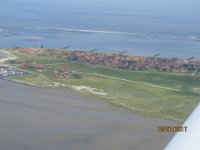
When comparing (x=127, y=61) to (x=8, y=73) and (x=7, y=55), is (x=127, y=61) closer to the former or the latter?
(x=8, y=73)

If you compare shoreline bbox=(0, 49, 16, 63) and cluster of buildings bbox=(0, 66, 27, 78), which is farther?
shoreline bbox=(0, 49, 16, 63)

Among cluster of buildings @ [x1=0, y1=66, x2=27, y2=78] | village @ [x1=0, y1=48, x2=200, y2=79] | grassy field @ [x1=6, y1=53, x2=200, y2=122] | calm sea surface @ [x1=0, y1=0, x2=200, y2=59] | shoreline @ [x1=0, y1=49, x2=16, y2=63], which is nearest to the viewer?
grassy field @ [x1=6, y1=53, x2=200, y2=122]

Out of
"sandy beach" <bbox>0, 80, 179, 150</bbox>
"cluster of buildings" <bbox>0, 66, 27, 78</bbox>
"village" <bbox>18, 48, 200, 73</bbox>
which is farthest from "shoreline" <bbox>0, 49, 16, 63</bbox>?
"sandy beach" <bbox>0, 80, 179, 150</bbox>

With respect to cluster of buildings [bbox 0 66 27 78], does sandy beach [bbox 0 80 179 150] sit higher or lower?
lower

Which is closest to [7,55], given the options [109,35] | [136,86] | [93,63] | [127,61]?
[93,63]

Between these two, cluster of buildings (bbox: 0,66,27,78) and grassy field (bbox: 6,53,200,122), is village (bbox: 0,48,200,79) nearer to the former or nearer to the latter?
cluster of buildings (bbox: 0,66,27,78)

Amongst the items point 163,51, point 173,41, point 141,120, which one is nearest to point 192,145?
point 141,120
